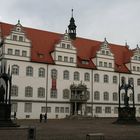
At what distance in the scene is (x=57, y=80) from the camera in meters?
54.5

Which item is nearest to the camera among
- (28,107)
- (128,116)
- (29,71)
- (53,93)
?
(128,116)

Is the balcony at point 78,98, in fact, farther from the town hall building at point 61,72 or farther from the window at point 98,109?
the window at point 98,109

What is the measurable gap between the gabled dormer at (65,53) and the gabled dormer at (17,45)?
218 inches

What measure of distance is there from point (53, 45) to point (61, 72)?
5.76 m

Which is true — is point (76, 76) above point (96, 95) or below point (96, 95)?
above

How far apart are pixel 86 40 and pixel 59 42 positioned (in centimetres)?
1101

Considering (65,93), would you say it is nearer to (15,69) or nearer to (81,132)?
(15,69)

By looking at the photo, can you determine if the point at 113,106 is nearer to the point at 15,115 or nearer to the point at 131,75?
the point at 131,75

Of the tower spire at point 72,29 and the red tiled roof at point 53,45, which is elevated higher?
the tower spire at point 72,29

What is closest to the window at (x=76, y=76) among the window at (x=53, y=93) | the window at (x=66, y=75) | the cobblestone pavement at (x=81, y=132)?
the window at (x=66, y=75)

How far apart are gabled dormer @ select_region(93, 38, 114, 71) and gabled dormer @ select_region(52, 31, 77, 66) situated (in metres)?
5.57

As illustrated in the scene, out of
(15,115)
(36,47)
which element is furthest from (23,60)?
(15,115)

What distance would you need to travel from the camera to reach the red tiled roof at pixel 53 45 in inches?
2140

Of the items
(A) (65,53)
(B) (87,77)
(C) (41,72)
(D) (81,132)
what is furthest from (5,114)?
(B) (87,77)
